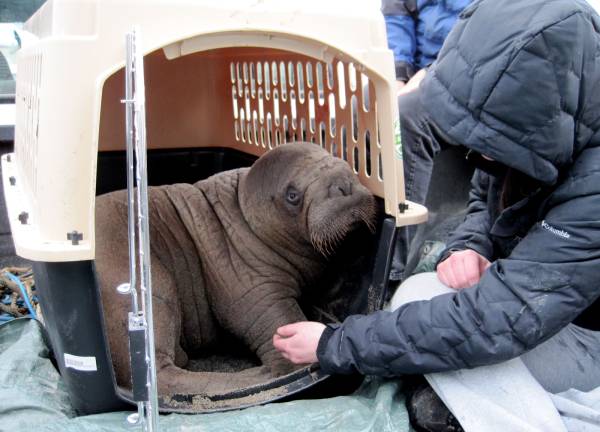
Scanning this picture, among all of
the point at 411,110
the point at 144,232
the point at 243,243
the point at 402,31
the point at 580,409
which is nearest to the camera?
the point at 144,232

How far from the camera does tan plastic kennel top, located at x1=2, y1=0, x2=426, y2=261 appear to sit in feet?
5.63

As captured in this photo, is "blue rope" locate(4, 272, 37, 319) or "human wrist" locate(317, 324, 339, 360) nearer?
"human wrist" locate(317, 324, 339, 360)

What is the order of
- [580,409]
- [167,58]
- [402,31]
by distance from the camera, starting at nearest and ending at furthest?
1. [580,409]
2. [167,58]
3. [402,31]

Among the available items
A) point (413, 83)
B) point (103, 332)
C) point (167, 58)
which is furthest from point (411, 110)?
point (103, 332)

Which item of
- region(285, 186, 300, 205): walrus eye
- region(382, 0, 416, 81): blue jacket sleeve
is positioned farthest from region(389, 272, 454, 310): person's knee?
region(382, 0, 416, 81): blue jacket sleeve

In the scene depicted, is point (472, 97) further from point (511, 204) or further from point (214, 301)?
point (214, 301)

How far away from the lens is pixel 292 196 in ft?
8.23

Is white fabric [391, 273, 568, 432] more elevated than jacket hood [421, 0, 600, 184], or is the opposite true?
jacket hood [421, 0, 600, 184]

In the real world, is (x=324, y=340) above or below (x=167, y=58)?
below

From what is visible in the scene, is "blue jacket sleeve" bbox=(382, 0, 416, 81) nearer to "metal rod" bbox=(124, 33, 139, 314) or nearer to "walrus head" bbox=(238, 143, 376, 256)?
"walrus head" bbox=(238, 143, 376, 256)

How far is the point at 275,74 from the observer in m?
3.20

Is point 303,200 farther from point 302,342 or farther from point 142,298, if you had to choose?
point 142,298

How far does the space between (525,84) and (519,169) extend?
0.70 ft

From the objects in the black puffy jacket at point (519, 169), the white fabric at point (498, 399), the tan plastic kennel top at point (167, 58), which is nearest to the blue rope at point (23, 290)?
the tan plastic kennel top at point (167, 58)
